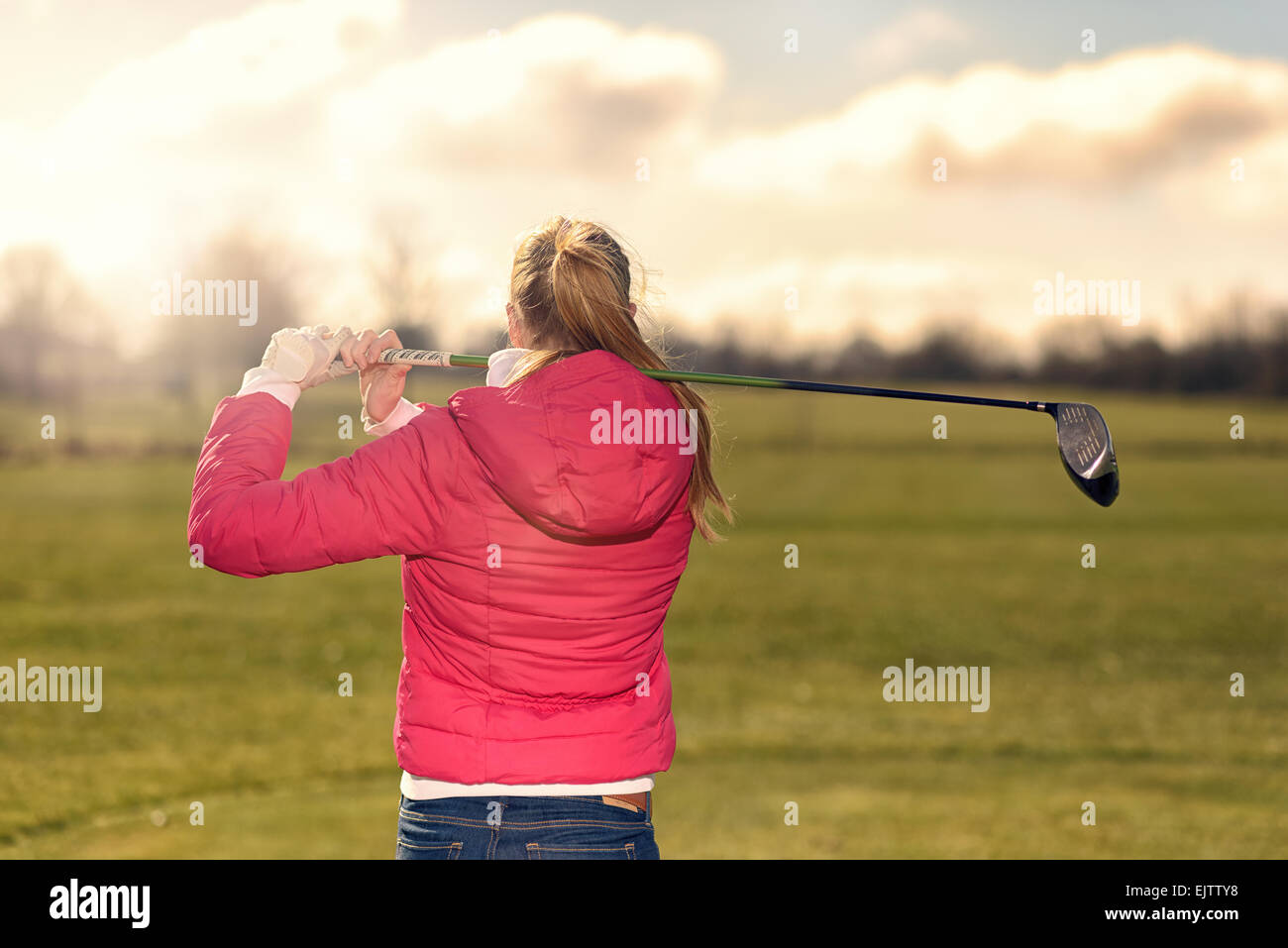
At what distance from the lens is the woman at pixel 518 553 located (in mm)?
2199

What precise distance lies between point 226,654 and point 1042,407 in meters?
15.0

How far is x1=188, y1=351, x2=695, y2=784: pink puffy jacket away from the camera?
2.20 m

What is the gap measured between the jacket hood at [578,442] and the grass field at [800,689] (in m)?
0.84

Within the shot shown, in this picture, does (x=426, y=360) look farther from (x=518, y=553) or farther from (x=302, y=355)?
(x=518, y=553)

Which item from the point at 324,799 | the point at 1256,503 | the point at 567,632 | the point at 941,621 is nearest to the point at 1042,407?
the point at 567,632

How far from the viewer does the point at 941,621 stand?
20109 mm

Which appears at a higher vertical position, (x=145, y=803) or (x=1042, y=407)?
(x=1042, y=407)

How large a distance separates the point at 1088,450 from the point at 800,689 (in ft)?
37.3

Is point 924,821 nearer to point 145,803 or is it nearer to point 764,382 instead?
point 145,803

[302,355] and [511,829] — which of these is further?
[302,355]

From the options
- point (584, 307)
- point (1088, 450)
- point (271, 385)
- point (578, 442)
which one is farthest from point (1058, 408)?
point (271, 385)

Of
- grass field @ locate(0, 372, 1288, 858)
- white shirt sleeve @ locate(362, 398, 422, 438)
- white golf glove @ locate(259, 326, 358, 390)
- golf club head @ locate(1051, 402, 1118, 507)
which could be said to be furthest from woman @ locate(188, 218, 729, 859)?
golf club head @ locate(1051, 402, 1118, 507)

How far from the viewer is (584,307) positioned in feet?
7.84

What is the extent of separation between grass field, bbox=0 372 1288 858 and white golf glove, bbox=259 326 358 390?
0.97 m
